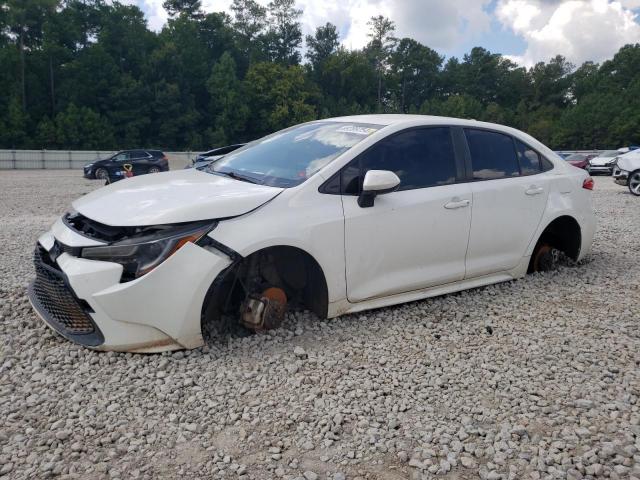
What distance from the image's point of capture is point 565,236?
215 inches

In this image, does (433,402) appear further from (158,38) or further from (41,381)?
(158,38)

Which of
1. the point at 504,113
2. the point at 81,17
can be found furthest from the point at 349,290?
the point at 504,113

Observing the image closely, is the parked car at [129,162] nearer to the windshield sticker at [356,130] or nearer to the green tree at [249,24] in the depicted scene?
the windshield sticker at [356,130]

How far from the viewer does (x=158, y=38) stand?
215 feet

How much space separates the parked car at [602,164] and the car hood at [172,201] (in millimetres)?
28257

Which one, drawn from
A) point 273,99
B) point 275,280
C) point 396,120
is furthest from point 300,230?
point 273,99

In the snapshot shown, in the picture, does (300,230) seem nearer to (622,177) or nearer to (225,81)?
(622,177)

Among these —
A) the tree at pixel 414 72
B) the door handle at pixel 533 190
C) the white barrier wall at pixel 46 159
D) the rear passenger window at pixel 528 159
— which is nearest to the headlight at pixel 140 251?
the door handle at pixel 533 190

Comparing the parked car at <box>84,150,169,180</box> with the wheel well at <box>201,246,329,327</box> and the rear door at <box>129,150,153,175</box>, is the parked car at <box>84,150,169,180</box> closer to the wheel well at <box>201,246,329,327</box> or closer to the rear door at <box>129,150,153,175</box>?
the rear door at <box>129,150,153,175</box>

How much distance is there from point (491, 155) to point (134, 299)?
10.6ft

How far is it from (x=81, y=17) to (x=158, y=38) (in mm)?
9101

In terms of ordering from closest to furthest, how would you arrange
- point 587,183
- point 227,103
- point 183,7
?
point 587,183 → point 227,103 → point 183,7

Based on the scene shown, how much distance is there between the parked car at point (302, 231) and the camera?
3182mm

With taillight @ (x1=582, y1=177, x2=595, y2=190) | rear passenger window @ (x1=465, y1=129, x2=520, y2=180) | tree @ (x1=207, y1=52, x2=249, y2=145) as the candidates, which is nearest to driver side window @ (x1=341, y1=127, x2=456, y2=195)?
rear passenger window @ (x1=465, y1=129, x2=520, y2=180)
